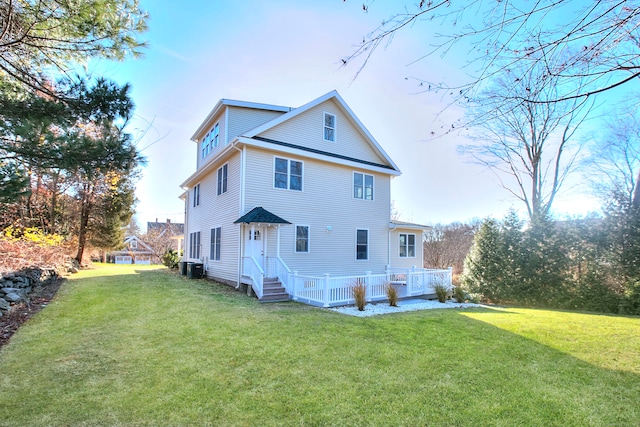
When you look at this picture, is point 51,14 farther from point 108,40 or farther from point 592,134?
point 592,134

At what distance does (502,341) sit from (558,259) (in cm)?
1013

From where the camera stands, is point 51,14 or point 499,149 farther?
point 499,149

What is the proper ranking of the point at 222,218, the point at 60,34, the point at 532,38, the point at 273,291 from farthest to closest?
the point at 222,218
the point at 273,291
the point at 60,34
the point at 532,38

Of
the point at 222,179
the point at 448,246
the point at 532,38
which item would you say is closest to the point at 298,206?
the point at 222,179

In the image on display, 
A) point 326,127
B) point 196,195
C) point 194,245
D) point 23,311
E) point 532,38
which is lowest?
point 23,311

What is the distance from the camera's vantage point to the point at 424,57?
3.61 meters

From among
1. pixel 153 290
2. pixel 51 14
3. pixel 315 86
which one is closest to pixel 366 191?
pixel 153 290

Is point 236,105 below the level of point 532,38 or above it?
above

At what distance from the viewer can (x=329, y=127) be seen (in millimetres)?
14758

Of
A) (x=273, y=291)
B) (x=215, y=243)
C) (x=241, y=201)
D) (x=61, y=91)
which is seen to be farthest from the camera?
(x=215, y=243)

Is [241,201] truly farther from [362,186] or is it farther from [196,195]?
Result: [196,195]

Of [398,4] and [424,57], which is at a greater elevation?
[398,4]

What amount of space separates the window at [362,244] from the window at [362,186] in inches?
63.8

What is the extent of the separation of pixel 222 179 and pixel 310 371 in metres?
10.7
